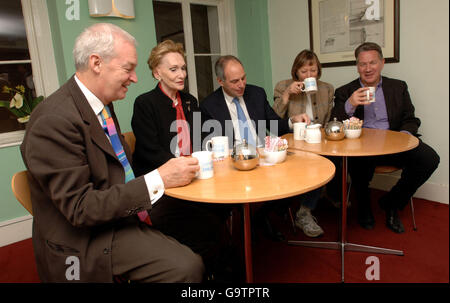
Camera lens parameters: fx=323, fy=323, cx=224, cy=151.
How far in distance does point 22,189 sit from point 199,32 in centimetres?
293

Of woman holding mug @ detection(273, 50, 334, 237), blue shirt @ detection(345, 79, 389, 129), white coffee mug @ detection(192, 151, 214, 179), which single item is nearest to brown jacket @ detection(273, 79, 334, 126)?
woman holding mug @ detection(273, 50, 334, 237)

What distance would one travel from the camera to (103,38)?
120 centimetres

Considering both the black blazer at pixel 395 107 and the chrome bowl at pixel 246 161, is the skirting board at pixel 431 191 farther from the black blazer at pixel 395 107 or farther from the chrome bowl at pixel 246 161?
the chrome bowl at pixel 246 161

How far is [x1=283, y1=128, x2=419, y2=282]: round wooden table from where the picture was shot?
1.61 meters

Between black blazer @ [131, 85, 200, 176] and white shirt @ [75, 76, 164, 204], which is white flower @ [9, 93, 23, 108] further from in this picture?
white shirt @ [75, 76, 164, 204]

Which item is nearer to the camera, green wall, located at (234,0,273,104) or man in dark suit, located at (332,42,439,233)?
man in dark suit, located at (332,42,439,233)

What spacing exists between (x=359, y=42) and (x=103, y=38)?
8.26 feet

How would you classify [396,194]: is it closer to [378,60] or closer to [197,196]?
[378,60]

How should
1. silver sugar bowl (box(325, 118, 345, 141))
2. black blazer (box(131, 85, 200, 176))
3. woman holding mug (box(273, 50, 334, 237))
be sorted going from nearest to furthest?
black blazer (box(131, 85, 200, 176)) < silver sugar bowl (box(325, 118, 345, 141)) < woman holding mug (box(273, 50, 334, 237))

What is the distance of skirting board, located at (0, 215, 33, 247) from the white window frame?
0.61 meters

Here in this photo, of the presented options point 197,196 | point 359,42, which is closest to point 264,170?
point 197,196

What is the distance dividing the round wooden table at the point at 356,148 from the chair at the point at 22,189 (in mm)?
1253

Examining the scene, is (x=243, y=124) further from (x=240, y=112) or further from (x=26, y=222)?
(x=26, y=222)

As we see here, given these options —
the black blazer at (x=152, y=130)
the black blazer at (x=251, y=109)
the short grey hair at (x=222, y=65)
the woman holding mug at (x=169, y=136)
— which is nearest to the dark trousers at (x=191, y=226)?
the woman holding mug at (x=169, y=136)
